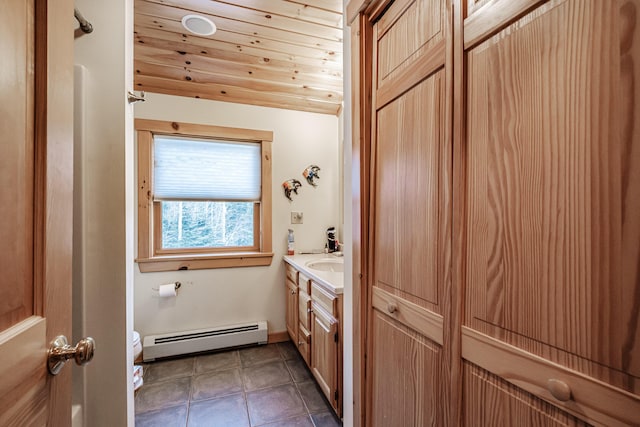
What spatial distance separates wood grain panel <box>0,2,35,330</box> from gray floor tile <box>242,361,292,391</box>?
1.79 metres

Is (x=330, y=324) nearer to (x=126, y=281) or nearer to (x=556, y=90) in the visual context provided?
(x=126, y=281)

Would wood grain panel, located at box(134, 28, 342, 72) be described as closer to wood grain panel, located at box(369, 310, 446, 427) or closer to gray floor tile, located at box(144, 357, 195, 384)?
wood grain panel, located at box(369, 310, 446, 427)

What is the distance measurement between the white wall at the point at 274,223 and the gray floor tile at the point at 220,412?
743mm

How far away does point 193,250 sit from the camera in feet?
8.14

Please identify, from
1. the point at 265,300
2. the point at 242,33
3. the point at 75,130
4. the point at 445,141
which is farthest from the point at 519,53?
the point at 265,300

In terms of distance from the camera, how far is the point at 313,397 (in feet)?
6.02

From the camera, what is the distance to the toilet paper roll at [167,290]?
2.23 m

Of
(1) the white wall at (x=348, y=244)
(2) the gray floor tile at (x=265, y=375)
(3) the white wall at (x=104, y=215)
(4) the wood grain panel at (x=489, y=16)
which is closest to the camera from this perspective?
(4) the wood grain panel at (x=489, y=16)

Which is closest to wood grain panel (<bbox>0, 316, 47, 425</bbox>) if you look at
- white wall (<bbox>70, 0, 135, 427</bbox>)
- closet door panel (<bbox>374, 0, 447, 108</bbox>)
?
white wall (<bbox>70, 0, 135, 427</bbox>)

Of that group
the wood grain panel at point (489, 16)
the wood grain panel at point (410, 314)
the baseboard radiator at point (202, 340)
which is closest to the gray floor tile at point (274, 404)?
the baseboard radiator at point (202, 340)

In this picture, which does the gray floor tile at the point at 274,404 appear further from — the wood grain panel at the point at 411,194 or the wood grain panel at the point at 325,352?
the wood grain panel at the point at 411,194

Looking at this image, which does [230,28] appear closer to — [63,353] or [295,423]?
[63,353]

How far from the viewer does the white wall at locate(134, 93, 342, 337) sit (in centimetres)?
230

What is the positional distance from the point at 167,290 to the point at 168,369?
0.61m
